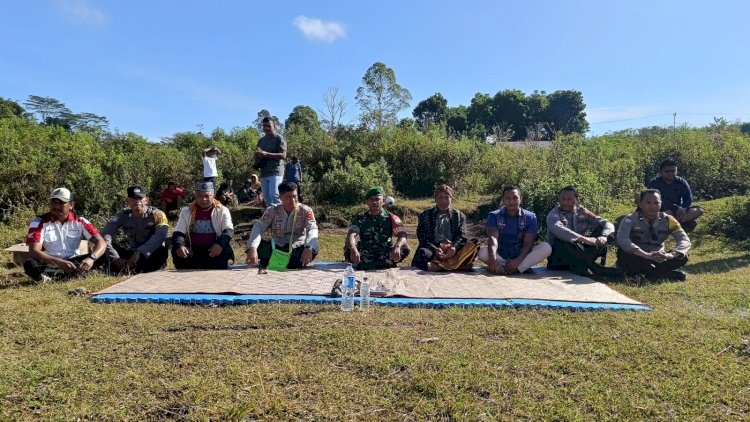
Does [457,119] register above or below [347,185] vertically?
above

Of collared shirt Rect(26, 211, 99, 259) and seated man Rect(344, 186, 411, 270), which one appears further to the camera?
seated man Rect(344, 186, 411, 270)

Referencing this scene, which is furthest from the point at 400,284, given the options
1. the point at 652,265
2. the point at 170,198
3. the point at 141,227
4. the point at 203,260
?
the point at 170,198

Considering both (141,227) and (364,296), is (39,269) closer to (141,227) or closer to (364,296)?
(141,227)

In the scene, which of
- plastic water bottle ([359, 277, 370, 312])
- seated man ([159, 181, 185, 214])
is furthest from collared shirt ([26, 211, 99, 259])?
seated man ([159, 181, 185, 214])

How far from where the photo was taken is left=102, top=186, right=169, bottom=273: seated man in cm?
538

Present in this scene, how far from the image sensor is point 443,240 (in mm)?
5570

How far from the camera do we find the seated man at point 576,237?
5.34m

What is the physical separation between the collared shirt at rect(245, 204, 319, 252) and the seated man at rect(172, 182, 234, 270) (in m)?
0.37

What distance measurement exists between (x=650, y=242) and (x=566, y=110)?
169 feet

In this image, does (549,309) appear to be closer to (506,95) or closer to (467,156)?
(467,156)

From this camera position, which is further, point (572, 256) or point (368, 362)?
point (572, 256)

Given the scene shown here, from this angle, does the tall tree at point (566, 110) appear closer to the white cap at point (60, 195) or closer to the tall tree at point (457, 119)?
the tall tree at point (457, 119)

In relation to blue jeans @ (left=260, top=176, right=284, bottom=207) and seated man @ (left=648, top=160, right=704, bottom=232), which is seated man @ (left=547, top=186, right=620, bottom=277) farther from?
blue jeans @ (left=260, top=176, right=284, bottom=207)

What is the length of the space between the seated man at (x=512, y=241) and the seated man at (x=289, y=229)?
1.99m
